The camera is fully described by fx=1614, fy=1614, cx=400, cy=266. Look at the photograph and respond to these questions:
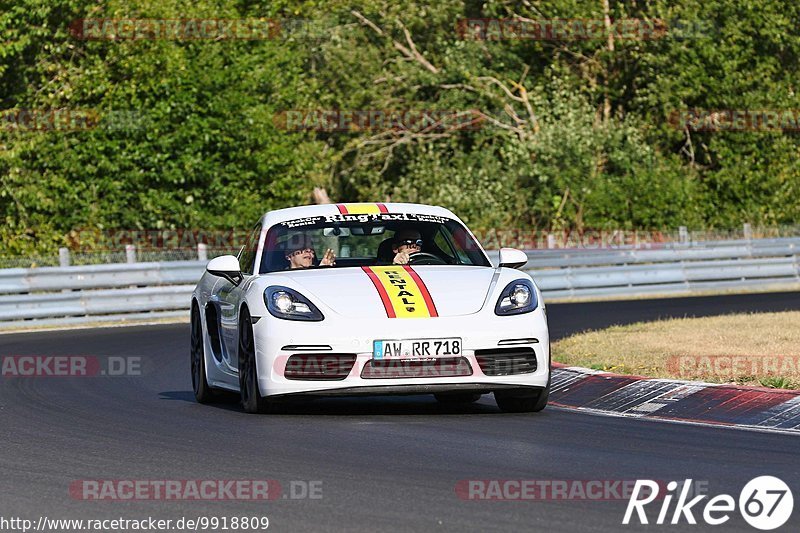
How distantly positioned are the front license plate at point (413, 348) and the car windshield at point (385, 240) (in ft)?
4.37

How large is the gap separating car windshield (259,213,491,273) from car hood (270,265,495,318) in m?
0.43

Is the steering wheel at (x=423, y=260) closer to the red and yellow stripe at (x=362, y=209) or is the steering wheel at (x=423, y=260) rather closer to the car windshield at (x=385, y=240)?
the car windshield at (x=385, y=240)

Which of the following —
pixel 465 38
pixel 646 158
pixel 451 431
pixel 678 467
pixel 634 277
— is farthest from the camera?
pixel 465 38

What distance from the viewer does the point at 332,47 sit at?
45625 millimetres

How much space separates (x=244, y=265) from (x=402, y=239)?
1203 millimetres

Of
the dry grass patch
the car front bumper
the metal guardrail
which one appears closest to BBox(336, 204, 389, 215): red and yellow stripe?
the car front bumper

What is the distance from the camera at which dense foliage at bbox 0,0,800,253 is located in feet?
112

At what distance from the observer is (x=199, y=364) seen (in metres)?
12.1

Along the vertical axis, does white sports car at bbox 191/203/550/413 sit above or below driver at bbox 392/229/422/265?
below

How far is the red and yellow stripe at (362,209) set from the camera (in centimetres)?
1162

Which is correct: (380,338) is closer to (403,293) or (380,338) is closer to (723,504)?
(403,293)

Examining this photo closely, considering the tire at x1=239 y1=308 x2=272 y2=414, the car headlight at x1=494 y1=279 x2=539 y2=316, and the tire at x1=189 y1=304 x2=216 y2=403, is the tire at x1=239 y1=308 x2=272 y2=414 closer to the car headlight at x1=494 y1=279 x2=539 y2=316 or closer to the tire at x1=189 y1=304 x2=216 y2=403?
the tire at x1=189 y1=304 x2=216 y2=403

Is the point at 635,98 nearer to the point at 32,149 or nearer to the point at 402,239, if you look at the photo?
the point at 32,149

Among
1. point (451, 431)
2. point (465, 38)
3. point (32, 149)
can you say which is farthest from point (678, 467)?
point (465, 38)
